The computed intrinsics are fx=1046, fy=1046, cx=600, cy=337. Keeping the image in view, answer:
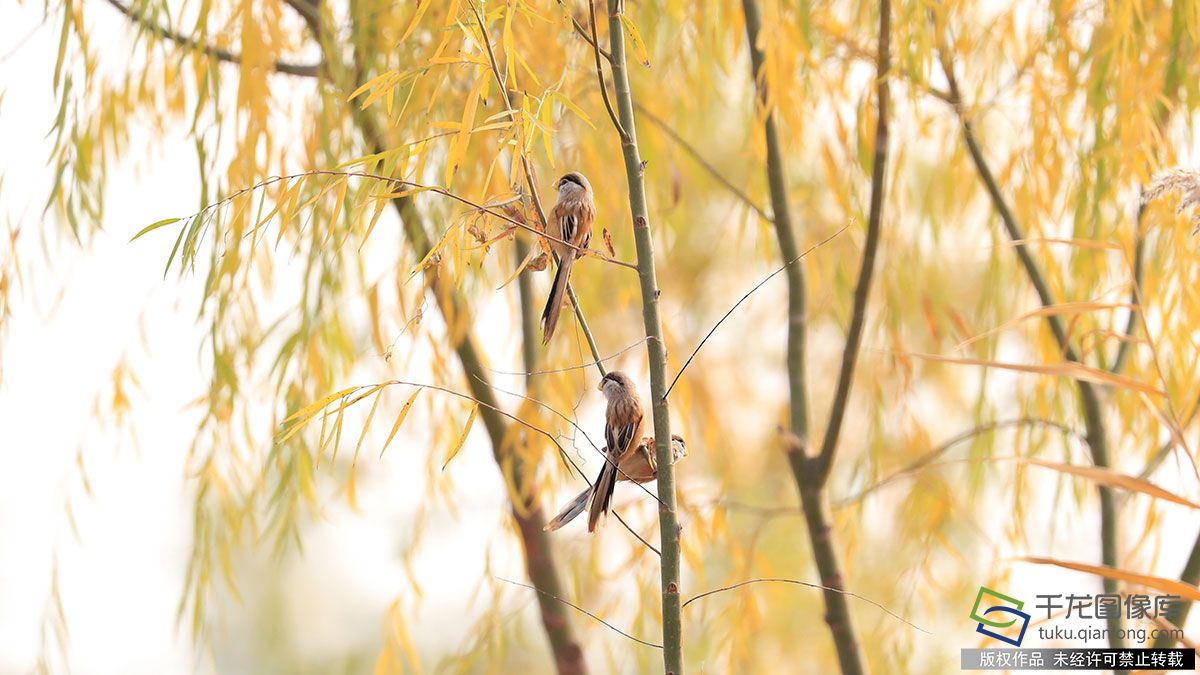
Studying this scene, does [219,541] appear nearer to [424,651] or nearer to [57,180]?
[57,180]

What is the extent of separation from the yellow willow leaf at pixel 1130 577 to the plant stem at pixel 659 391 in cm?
18

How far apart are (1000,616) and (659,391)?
69 centimetres

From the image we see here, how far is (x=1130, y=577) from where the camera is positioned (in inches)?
21.6

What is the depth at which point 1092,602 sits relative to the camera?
98 cm

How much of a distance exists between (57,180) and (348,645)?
2111mm

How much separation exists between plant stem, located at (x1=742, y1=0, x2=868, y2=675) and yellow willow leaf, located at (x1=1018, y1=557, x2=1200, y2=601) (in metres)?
0.43

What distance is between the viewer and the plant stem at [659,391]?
49 cm

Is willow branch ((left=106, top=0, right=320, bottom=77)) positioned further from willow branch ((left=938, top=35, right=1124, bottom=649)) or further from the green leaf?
willow branch ((left=938, top=35, right=1124, bottom=649))

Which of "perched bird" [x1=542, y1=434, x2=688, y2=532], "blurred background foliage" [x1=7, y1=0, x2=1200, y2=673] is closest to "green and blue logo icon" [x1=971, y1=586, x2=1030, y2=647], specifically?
"blurred background foliage" [x1=7, y1=0, x2=1200, y2=673]

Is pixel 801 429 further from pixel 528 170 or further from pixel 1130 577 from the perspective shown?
pixel 528 170

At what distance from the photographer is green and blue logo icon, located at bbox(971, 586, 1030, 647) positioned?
0.95 meters

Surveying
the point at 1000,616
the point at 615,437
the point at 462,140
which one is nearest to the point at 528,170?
the point at 462,140

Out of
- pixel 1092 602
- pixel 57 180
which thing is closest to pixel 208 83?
pixel 57 180

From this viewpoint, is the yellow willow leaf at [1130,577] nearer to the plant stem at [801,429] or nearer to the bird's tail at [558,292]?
the bird's tail at [558,292]
